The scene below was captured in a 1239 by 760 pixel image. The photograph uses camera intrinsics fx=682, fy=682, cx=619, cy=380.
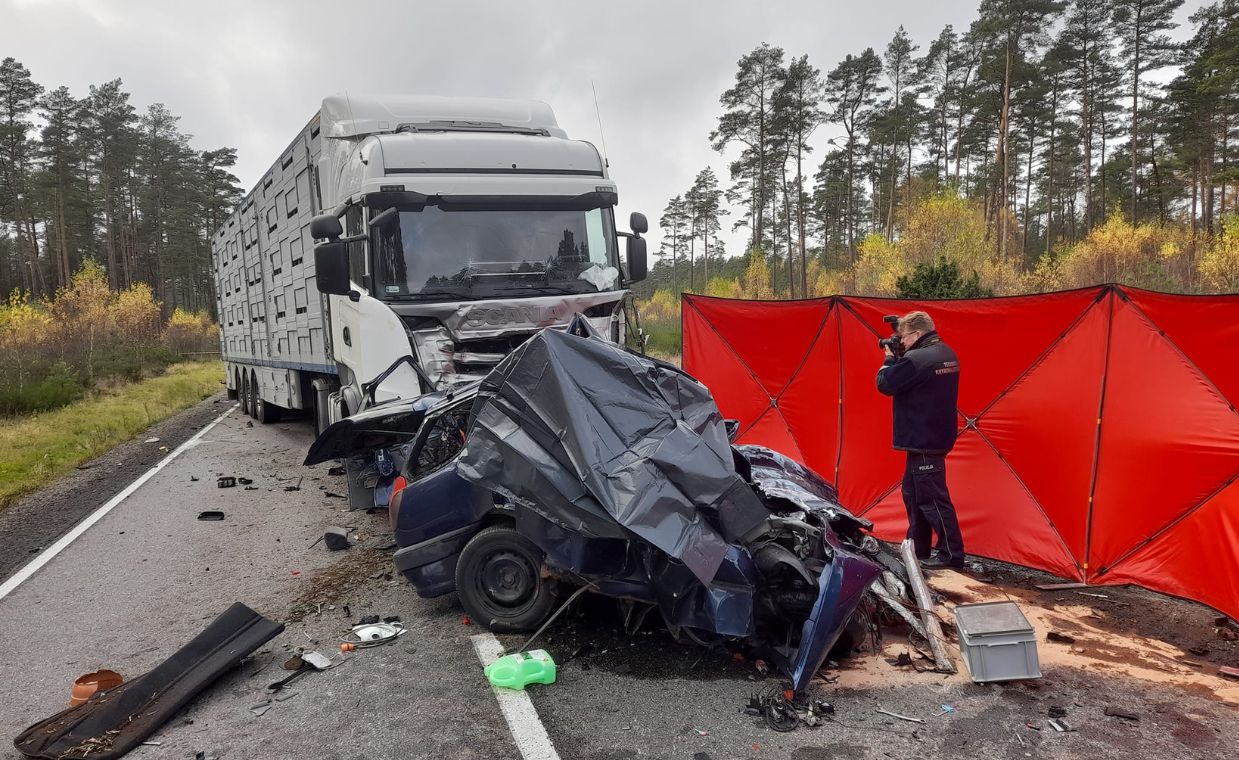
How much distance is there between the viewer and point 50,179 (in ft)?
130

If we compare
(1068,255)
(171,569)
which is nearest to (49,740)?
(171,569)

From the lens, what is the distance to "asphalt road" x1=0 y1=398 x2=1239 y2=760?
2822 millimetres

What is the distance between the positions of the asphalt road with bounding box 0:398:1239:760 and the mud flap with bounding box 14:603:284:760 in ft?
0.28

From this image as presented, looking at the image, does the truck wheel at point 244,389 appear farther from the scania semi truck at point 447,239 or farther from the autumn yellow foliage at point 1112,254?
the autumn yellow foliage at point 1112,254

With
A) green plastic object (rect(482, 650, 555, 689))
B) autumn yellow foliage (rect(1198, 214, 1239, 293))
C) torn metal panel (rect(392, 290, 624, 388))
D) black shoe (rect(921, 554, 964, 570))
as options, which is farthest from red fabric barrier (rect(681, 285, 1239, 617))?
autumn yellow foliage (rect(1198, 214, 1239, 293))

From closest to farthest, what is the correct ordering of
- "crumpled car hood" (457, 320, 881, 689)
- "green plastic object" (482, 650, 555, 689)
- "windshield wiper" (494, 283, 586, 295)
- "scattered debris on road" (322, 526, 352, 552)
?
"crumpled car hood" (457, 320, 881, 689)
"green plastic object" (482, 650, 555, 689)
"scattered debris on road" (322, 526, 352, 552)
"windshield wiper" (494, 283, 586, 295)

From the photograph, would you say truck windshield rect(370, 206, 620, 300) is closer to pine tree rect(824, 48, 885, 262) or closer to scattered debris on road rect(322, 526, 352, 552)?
scattered debris on road rect(322, 526, 352, 552)

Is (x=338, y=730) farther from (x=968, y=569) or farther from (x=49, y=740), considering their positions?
(x=968, y=569)

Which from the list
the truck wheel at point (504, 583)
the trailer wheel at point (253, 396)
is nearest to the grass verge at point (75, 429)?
the trailer wheel at point (253, 396)

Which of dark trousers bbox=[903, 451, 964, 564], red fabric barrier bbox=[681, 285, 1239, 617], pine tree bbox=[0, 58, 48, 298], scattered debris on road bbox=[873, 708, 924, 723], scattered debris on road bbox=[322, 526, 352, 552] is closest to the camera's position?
scattered debris on road bbox=[873, 708, 924, 723]

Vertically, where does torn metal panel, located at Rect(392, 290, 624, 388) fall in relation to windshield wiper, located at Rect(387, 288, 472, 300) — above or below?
below

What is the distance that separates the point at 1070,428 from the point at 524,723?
4.42 meters

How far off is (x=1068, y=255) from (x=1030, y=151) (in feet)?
30.1

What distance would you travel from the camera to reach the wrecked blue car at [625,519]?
3195mm
